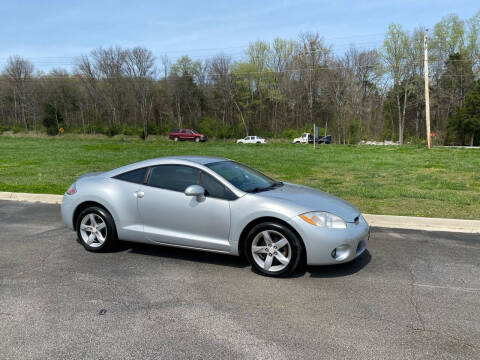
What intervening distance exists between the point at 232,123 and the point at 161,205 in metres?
62.2

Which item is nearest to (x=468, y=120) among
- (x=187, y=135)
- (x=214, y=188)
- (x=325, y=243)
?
(x=187, y=135)

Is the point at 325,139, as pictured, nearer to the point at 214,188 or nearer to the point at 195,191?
the point at 214,188

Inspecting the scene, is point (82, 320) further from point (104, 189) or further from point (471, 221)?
point (471, 221)

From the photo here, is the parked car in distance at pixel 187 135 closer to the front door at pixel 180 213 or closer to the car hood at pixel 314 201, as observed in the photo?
the front door at pixel 180 213

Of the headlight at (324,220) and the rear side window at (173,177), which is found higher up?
the rear side window at (173,177)

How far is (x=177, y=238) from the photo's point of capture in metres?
5.16

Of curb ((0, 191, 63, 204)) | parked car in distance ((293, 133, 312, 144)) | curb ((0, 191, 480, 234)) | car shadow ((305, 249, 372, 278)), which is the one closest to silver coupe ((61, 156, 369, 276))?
car shadow ((305, 249, 372, 278))

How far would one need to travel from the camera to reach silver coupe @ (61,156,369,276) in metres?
4.64

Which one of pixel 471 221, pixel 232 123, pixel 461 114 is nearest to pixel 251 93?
pixel 232 123

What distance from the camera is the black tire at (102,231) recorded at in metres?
5.57

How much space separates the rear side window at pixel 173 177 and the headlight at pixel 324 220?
5.03ft

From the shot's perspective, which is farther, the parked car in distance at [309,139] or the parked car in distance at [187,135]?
the parked car in distance at [309,139]

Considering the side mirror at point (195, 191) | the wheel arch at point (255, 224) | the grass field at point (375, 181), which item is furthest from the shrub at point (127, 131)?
the wheel arch at point (255, 224)

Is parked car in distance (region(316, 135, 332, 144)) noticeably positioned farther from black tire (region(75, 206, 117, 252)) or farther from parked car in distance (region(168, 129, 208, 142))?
black tire (region(75, 206, 117, 252))
